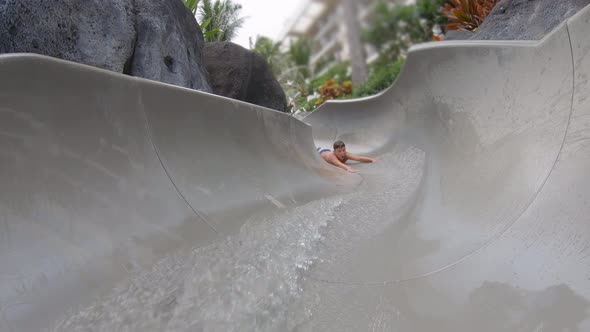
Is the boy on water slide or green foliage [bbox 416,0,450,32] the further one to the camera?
green foliage [bbox 416,0,450,32]

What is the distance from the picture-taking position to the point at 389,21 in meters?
16.4

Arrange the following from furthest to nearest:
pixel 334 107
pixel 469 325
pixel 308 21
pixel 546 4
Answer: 1. pixel 308 21
2. pixel 334 107
3. pixel 546 4
4. pixel 469 325

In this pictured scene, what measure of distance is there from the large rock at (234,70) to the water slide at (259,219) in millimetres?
2063

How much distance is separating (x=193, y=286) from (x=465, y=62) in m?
2.14

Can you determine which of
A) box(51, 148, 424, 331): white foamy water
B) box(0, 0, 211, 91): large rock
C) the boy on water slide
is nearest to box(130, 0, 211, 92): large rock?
box(0, 0, 211, 91): large rock

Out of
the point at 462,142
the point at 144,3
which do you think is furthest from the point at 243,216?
the point at 144,3

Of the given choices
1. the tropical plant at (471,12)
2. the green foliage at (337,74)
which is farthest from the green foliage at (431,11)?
the tropical plant at (471,12)

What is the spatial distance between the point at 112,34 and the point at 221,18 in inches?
241

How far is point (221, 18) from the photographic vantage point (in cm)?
818

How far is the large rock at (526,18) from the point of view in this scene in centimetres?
272

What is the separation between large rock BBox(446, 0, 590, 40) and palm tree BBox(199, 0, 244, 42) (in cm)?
448

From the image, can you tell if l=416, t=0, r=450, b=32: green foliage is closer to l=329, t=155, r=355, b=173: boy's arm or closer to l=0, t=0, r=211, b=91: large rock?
l=329, t=155, r=355, b=173: boy's arm

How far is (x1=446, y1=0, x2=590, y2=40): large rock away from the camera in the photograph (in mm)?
2723

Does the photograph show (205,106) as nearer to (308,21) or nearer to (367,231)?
(367,231)
